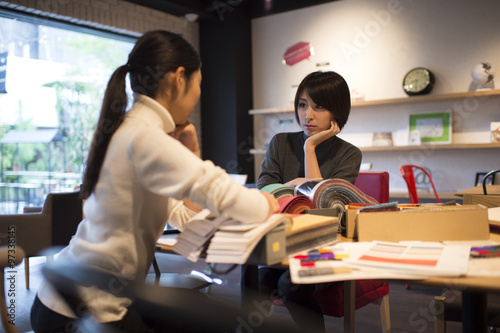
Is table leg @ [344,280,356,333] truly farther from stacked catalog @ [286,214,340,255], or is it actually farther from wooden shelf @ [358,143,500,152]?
wooden shelf @ [358,143,500,152]

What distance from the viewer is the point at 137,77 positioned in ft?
3.55

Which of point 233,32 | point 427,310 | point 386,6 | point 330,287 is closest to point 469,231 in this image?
point 330,287

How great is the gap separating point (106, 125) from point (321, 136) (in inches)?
46.7

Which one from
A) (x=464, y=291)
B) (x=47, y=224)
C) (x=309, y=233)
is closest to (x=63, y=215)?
(x=47, y=224)

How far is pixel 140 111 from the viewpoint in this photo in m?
1.07

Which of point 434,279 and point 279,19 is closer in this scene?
point 434,279

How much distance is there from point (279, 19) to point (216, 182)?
5007 millimetres

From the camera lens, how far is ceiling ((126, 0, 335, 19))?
16.8 feet

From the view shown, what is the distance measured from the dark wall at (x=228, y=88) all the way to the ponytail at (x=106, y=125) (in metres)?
4.44

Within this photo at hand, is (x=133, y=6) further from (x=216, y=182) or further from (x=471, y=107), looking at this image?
(x=216, y=182)

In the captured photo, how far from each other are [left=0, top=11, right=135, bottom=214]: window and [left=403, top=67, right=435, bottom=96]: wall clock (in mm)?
3181

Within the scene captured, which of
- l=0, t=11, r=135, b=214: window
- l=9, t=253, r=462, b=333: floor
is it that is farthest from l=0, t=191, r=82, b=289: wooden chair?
l=0, t=11, r=135, b=214: window

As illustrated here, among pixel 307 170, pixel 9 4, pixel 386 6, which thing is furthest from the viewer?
pixel 386 6

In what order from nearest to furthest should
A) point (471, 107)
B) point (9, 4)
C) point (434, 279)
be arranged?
1. point (434, 279)
2. point (9, 4)
3. point (471, 107)
